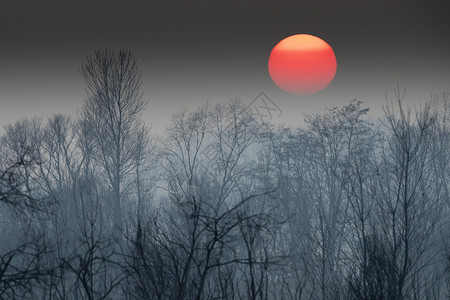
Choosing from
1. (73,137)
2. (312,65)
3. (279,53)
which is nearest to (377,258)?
(73,137)

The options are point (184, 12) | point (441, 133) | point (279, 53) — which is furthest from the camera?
point (184, 12)

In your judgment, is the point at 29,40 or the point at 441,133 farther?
the point at 29,40

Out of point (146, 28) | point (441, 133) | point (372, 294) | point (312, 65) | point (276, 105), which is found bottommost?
point (372, 294)

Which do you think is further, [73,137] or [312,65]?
[312,65]

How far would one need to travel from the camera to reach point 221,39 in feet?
123

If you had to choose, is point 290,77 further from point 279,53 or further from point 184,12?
point 184,12

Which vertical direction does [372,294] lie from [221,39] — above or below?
below

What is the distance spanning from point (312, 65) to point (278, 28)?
280 inches

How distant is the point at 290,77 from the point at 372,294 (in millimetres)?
25744

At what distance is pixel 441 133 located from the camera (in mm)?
26281

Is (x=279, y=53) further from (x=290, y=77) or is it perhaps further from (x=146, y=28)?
(x=146, y=28)

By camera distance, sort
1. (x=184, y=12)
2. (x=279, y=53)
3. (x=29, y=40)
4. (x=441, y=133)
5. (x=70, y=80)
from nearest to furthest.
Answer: (x=441, y=133) → (x=70, y=80) → (x=29, y=40) → (x=279, y=53) → (x=184, y=12)

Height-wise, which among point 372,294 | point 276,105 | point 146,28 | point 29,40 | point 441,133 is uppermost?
point 146,28

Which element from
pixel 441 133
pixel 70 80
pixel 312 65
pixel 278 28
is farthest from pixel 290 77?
pixel 70 80
